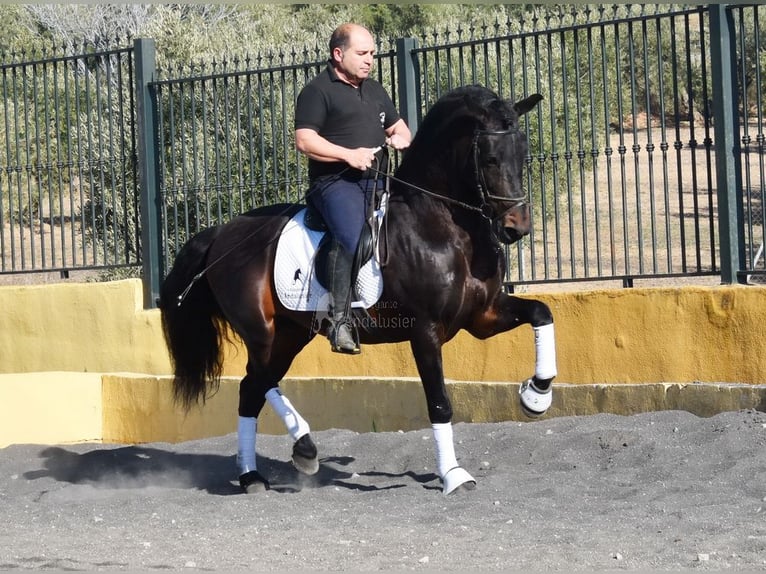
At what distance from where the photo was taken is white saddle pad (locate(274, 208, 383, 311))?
25.2 ft

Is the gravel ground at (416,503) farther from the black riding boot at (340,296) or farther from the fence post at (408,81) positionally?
the fence post at (408,81)

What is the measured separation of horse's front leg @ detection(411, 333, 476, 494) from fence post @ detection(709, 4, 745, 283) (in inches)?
93.7

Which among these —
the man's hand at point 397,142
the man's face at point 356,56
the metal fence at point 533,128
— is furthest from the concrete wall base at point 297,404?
the man's face at point 356,56

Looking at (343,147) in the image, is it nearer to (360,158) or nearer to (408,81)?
(360,158)

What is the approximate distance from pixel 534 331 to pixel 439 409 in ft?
2.46

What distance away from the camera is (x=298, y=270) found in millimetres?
7770

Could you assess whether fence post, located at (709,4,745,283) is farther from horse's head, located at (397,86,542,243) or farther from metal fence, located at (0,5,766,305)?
horse's head, located at (397,86,542,243)

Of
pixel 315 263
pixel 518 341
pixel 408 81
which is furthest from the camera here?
pixel 408 81

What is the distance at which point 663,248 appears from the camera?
22.2m

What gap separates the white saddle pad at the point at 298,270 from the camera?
7.69m

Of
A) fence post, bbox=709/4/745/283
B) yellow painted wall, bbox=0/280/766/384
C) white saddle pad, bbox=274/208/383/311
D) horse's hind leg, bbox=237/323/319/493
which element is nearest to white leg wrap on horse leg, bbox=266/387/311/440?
horse's hind leg, bbox=237/323/319/493

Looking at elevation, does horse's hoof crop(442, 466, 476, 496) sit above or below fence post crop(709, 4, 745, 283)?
below

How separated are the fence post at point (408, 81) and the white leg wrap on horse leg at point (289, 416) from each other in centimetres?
299

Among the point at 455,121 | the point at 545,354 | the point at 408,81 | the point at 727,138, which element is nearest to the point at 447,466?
the point at 545,354
